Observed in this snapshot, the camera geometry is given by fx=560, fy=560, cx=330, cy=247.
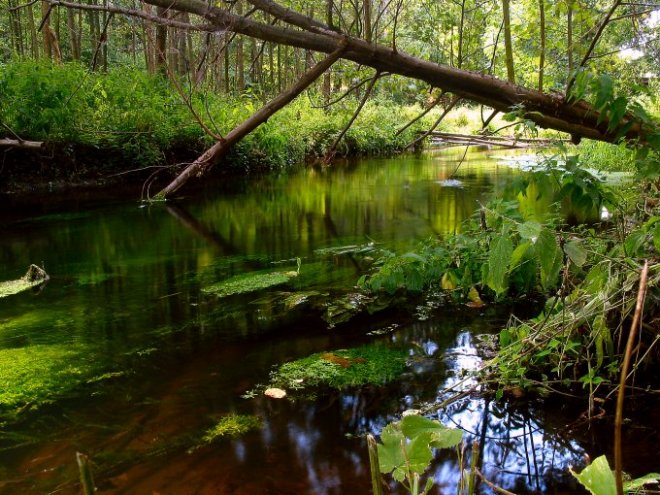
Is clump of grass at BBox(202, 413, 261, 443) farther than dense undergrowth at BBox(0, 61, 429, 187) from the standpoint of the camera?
No

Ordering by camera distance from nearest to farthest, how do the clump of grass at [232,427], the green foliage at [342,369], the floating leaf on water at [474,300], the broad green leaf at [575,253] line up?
the broad green leaf at [575,253]
the clump of grass at [232,427]
the green foliage at [342,369]
the floating leaf on water at [474,300]

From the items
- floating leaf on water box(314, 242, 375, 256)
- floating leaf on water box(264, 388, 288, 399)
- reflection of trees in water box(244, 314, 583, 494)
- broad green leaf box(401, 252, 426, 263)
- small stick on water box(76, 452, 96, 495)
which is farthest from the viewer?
floating leaf on water box(314, 242, 375, 256)

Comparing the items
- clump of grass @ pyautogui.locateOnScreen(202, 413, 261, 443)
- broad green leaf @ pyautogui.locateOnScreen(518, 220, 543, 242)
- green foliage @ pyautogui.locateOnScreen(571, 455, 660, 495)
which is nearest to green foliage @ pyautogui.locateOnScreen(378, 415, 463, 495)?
green foliage @ pyautogui.locateOnScreen(571, 455, 660, 495)

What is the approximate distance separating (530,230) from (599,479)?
1184 millimetres

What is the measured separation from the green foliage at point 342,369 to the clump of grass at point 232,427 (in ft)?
1.26

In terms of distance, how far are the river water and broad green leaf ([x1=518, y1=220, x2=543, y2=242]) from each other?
45.2 inches

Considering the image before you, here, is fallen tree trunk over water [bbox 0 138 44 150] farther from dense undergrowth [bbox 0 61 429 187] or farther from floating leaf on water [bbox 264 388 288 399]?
floating leaf on water [bbox 264 388 288 399]

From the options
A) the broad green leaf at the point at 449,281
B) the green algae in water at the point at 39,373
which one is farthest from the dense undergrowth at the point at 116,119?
the green algae in water at the point at 39,373

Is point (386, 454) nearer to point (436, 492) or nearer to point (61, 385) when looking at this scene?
point (436, 492)

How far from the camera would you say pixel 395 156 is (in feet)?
68.0

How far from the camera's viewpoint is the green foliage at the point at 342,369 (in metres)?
3.34

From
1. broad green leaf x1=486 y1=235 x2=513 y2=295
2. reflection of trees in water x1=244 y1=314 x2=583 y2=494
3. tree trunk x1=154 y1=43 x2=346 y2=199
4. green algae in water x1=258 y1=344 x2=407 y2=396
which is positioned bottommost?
reflection of trees in water x1=244 y1=314 x2=583 y2=494

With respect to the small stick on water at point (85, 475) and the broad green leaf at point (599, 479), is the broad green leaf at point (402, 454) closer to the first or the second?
the broad green leaf at point (599, 479)

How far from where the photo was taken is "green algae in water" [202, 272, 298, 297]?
5.22 metres
